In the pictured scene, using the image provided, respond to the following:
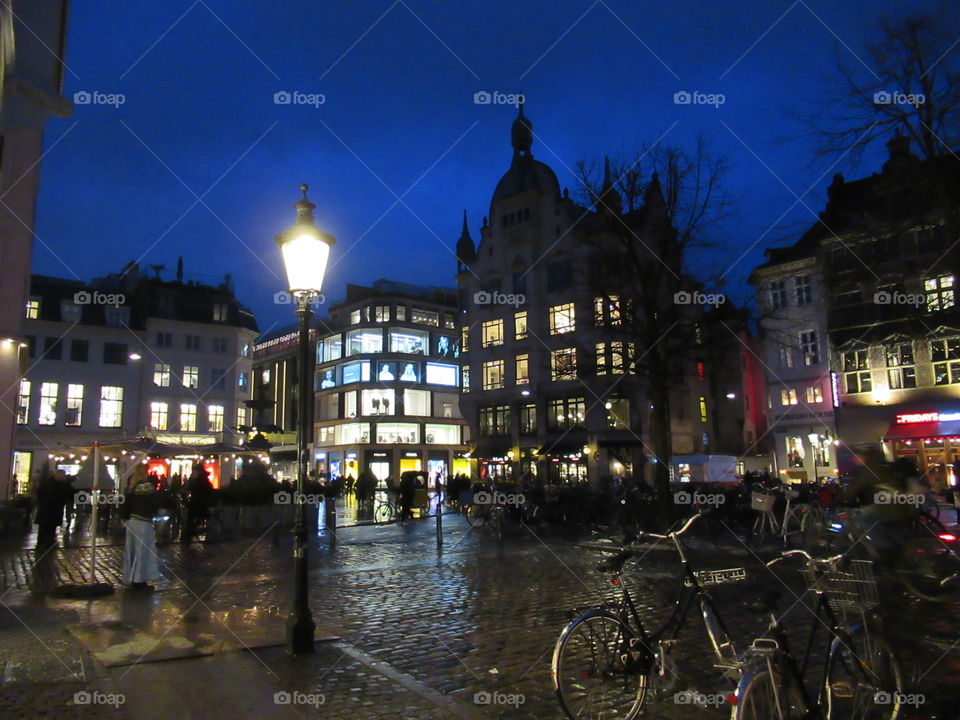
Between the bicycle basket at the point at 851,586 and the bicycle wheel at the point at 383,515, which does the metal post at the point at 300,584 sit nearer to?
the bicycle basket at the point at 851,586

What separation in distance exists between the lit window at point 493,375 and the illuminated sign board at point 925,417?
25000 mm

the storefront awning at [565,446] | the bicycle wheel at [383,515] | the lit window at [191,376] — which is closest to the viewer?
the bicycle wheel at [383,515]

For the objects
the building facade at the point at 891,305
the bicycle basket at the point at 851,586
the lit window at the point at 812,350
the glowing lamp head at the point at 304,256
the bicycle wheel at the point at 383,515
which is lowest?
the bicycle wheel at the point at 383,515

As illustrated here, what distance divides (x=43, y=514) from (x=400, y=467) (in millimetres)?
47877

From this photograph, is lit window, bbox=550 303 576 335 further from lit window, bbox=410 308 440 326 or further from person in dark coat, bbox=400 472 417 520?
lit window, bbox=410 308 440 326

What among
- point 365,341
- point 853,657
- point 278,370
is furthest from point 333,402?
point 853,657

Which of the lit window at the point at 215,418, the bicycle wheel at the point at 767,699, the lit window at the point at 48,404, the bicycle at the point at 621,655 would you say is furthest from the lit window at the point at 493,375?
the bicycle wheel at the point at 767,699

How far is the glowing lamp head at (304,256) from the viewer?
780cm

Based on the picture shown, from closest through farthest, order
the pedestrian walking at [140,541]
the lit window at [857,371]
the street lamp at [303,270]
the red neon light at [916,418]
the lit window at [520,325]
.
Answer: the street lamp at [303,270]
the pedestrian walking at [140,541]
the red neon light at [916,418]
the lit window at [857,371]
the lit window at [520,325]

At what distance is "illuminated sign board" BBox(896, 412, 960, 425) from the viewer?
108ft

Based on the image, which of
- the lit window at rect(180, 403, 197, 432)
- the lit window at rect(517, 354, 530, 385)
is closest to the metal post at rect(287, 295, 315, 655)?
the lit window at rect(517, 354, 530, 385)

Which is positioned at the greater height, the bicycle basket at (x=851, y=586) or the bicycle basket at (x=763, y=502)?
the bicycle basket at (x=851, y=586)

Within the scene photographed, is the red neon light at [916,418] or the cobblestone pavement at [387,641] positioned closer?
the cobblestone pavement at [387,641]

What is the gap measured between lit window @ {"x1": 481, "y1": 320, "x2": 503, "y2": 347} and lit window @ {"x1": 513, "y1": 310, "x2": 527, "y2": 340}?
4.38 ft
